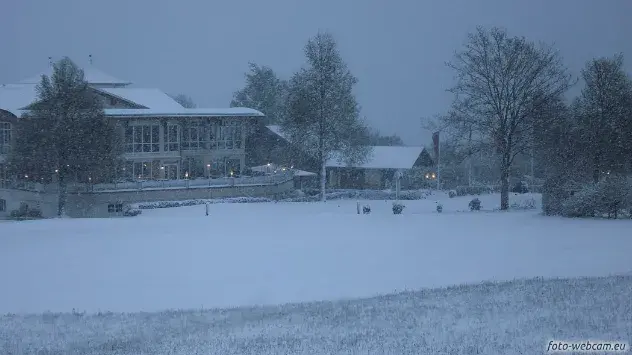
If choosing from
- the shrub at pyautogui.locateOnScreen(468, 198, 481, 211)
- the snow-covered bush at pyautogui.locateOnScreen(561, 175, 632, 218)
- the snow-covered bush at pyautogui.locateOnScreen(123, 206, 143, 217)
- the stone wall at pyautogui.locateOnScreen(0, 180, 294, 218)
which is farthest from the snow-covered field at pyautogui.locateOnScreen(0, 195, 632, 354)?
the stone wall at pyautogui.locateOnScreen(0, 180, 294, 218)

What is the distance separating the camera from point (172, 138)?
56.2 meters

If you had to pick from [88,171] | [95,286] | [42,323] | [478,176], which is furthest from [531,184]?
[42,323]

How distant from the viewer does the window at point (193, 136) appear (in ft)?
186

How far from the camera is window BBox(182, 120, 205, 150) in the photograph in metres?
56.6

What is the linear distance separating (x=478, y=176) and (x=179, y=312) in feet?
201

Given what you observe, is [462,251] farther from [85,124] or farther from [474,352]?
[85,124]

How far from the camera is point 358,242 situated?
1062 inches

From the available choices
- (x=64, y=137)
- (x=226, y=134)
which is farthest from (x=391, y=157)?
(x=64, y=137)

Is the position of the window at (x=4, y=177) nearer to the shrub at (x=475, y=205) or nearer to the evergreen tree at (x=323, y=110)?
the evergreen tree at (x=323, y=110)

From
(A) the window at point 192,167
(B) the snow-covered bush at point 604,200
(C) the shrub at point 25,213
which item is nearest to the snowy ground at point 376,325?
(B) the snow-covered bush at point 604,200

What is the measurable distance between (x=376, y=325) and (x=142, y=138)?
43883 mm

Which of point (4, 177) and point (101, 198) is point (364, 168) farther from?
point (4, 177)

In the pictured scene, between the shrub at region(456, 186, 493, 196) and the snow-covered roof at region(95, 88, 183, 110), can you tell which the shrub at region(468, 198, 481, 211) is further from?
the snow-covered roof at region(95, 88, 183, 110)

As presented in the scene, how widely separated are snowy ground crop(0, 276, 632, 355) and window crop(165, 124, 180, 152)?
3979 cm
